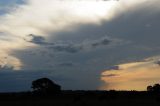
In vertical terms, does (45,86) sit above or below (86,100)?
above

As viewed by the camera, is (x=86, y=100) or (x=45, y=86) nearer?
(x=86, y=100)

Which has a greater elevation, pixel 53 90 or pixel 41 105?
pixel 53 90

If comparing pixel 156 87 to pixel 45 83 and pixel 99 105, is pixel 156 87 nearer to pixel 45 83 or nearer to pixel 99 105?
pixel 45 83

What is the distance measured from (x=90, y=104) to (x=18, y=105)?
10928mm

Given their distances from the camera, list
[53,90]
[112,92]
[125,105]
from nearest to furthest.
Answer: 1. [125,105]
2. [112,92]
3. [53,90]

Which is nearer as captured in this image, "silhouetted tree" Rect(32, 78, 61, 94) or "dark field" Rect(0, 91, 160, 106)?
"dark field" Rect(0, 91, 160, 106)

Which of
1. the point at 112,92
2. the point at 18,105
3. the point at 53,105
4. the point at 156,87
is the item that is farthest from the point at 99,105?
the point at 156,87

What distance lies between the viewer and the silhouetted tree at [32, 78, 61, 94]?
118650mm

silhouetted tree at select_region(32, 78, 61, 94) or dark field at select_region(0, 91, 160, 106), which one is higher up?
silhouetted tree at select_region(32, 78, 61, 94)

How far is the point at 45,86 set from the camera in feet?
397

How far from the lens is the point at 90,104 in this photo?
66.7m

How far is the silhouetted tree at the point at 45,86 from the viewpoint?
119 metres

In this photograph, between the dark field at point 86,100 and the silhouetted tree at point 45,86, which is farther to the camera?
the silhouetted tree at point 45,86

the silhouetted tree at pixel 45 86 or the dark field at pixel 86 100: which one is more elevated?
the silhouetted tree at pixel 45 86
